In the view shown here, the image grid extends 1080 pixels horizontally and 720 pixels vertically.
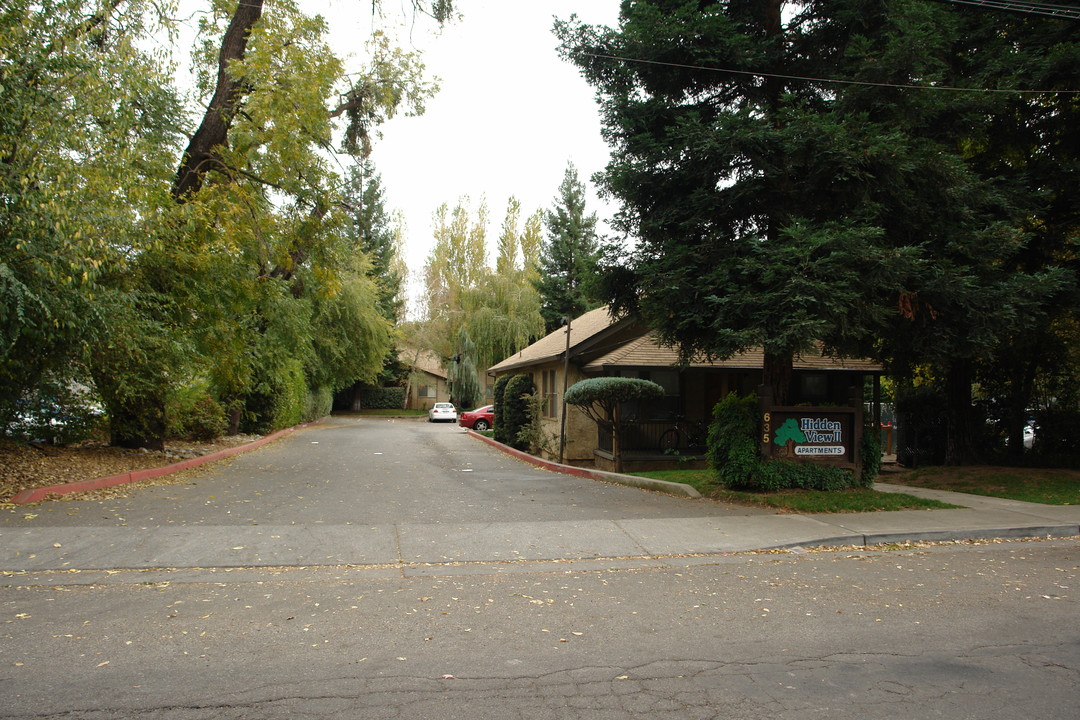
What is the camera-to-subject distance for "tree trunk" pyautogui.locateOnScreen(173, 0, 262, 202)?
13938mm

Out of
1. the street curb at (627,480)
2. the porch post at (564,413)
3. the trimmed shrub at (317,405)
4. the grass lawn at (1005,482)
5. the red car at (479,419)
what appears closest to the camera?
the street curb at (627,480)

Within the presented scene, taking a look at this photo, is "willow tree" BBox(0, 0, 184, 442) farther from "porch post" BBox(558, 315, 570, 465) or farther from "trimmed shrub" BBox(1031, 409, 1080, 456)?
"trimmed shrub" BBox(1031, 409, 1080, 456)

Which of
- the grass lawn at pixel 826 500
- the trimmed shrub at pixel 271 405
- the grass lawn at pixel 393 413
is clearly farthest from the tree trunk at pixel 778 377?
the grass lawn at pixel 393 413

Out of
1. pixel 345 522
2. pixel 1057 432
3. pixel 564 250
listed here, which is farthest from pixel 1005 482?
pixel 564 250

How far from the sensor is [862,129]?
33.8ft

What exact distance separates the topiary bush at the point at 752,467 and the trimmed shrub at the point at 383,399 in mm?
50259

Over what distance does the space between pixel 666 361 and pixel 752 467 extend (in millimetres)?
6183

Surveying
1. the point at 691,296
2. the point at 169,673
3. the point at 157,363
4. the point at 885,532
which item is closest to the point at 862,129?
the point at 691,296

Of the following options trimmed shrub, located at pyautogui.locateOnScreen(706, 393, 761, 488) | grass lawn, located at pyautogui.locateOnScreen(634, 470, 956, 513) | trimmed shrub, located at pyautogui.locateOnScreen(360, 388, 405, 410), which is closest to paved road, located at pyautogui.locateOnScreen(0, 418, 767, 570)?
grass lawn, located at pyautogui.locateOnScreen(634, 470, 956, 513)

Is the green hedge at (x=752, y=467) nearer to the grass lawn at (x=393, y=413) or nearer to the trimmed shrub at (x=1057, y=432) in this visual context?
the trimmed shrub at (x=1057, y=432)

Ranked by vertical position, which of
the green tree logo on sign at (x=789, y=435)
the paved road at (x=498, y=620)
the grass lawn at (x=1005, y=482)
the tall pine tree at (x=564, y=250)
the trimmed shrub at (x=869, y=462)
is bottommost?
the paved road at (x=498, y=620)

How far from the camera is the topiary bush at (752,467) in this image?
11625mm

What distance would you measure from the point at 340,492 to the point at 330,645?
7514 mm

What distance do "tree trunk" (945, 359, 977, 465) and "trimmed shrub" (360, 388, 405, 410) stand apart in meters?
48.4
